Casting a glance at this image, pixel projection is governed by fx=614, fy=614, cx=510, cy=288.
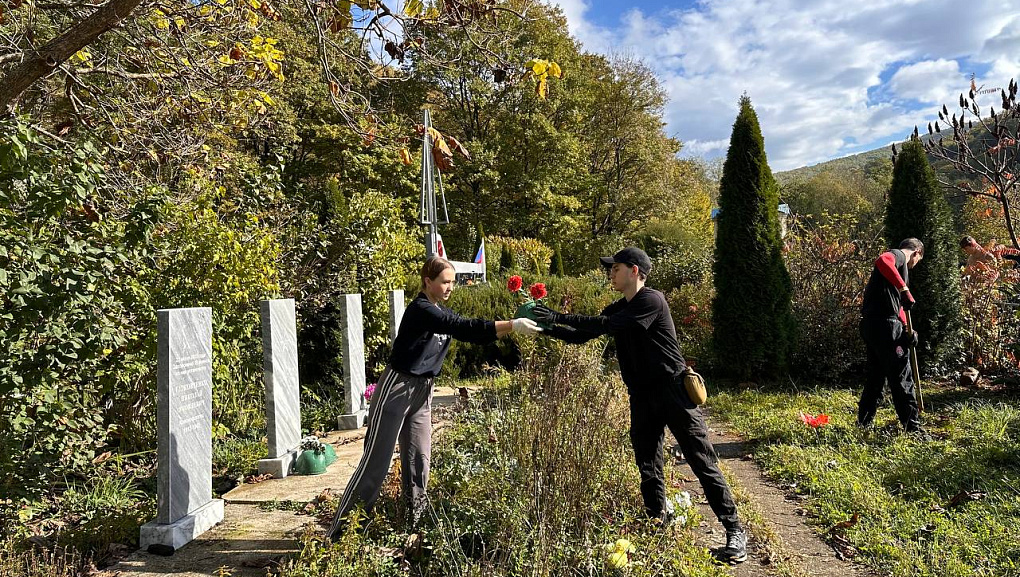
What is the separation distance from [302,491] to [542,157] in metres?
20.9

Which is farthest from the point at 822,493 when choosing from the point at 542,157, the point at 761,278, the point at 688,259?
the point at 542,157

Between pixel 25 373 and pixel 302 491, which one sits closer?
pixel 25 373

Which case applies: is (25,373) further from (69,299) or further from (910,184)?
(910,184)

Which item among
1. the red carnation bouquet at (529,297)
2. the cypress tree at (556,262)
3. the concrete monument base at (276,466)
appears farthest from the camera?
the cypress tree at (556,262)

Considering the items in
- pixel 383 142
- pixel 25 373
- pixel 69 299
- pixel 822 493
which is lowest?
pixel 822 493

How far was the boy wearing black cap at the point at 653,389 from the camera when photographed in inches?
137

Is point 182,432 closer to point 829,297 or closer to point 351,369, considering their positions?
point 351,369

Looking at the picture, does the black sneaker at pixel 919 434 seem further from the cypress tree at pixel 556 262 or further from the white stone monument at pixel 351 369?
the cypress tree at pixel 556 262

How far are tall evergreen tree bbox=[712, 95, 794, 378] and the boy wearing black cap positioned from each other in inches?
228

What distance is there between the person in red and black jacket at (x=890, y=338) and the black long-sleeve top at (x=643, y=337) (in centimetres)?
317

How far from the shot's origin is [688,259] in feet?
53.7

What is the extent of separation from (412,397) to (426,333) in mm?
370

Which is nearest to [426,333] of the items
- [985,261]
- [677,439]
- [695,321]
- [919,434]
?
[677,439]

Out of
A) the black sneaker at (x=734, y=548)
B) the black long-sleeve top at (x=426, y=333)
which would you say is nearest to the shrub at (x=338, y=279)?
the black long-sleeve top at (x=426, y=333)
